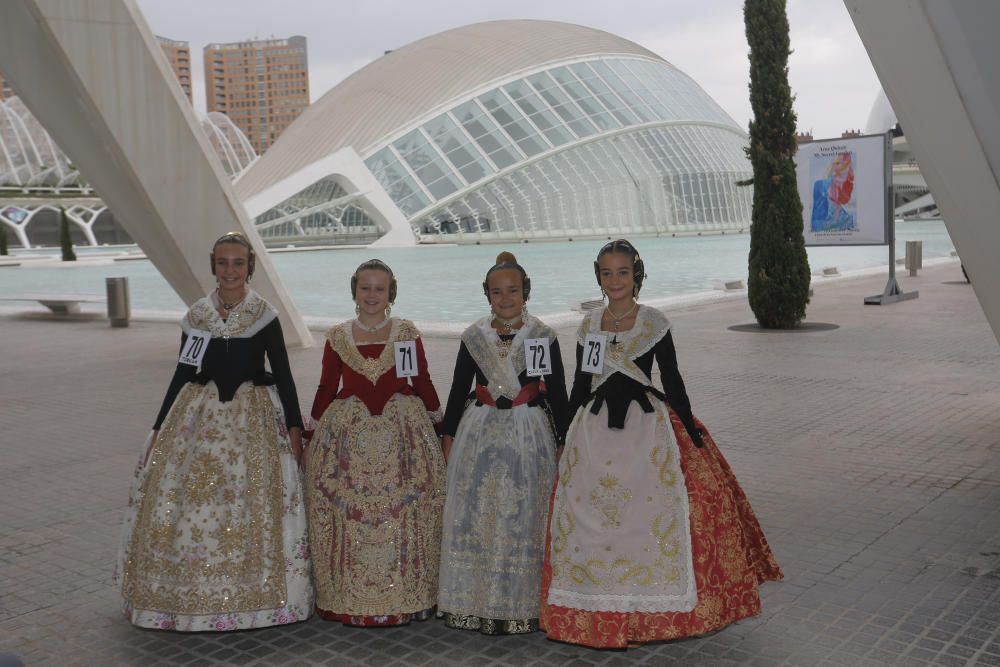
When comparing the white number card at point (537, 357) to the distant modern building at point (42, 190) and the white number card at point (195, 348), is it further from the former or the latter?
the distant modern building at point (42, 190)

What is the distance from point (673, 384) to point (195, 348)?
68.7 inches

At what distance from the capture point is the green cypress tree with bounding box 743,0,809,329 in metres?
13.3

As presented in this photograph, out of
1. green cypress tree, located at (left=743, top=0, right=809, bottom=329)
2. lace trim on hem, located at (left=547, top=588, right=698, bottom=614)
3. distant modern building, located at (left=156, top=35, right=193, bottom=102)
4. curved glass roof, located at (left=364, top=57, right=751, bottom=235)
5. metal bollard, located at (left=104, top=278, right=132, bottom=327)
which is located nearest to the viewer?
lace trim on hem, located at (left=547, top=588, right=698, bottom=614)

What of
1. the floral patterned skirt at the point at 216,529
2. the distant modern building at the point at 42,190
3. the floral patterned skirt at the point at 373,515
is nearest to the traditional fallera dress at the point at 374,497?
the floral patterned skirt at the point at 373,515

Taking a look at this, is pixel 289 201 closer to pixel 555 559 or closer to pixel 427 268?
pixel 427 268

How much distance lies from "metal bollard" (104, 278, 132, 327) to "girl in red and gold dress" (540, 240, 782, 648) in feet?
42.9

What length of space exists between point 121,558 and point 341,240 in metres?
42.4

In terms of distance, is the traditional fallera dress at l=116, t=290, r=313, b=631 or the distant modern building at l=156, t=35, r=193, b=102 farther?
the distant modern building at l=156, t=35, r=193, b=102

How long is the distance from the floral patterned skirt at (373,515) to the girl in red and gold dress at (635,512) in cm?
50

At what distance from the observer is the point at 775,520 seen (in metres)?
4.95

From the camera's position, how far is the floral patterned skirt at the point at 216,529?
139 inches

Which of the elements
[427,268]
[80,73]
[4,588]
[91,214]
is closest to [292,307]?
[80,73]

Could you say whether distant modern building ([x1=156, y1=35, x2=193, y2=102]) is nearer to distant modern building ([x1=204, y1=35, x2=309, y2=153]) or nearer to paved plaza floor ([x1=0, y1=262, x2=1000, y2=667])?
distant modern building ([x1=204, y1=35, x2=309, y2=153])

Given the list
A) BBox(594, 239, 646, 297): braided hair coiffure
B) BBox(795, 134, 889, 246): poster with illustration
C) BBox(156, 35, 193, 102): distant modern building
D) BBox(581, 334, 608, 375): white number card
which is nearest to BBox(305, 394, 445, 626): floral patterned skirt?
BBox(581, 334, 608, 375): white number card
